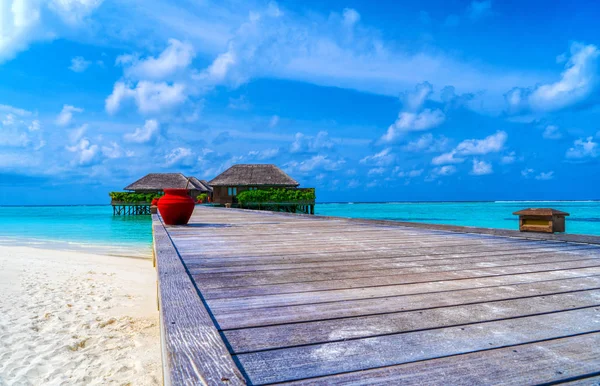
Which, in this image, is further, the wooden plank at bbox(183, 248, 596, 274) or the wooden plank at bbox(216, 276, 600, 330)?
the wooden plank at bbox(183, 248, 596, 274)

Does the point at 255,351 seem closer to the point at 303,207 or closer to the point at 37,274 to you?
the point at 37,274

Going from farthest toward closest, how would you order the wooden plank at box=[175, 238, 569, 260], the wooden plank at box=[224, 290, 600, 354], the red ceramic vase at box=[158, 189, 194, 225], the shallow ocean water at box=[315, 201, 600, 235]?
the shallow ocean water at box=[315, 201, 600, 235] < the red ceramic vase at box=[158, 189, 194, 225] < the wooden plank at box=[175, 238, 569, 260] < the wooden plank at box=[224, 290, 600, 354]

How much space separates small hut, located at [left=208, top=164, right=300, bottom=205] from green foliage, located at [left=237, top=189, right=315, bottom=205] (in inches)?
70.8

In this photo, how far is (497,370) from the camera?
1.23 meters

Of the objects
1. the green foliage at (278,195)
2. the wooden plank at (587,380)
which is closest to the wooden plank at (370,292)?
the wooden plank at (587,380)

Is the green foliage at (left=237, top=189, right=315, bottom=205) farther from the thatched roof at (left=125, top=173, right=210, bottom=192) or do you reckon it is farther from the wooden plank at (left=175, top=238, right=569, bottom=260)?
the wooden plank at (left=175, top=238, right=569, bottom=260)

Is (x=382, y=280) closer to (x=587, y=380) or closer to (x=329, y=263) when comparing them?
(x=329, y=263)

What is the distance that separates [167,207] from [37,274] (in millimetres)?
4293

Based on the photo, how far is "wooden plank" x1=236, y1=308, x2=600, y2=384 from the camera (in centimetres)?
123

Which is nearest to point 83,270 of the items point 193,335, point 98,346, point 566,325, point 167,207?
point 167,207

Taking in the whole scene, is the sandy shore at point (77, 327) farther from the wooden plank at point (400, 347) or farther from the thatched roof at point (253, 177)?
the thatched roof at point (253, 177)

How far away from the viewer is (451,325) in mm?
1617

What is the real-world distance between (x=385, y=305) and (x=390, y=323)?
0.90 feet

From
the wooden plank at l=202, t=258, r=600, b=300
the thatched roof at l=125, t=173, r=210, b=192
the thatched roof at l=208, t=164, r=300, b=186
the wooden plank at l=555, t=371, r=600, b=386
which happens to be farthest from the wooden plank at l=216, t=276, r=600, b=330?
the thatched roof at l=125, t=173, r=210, b=192
